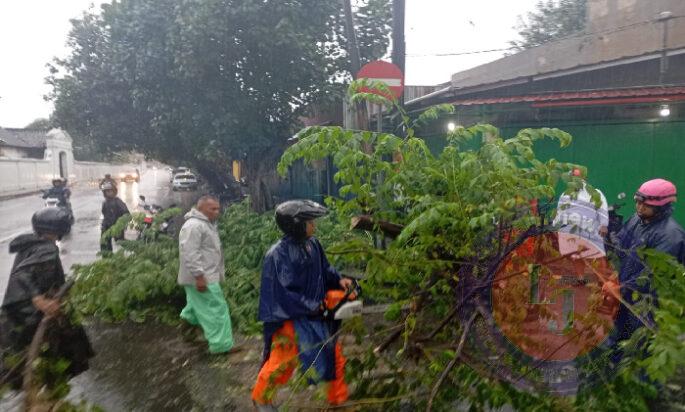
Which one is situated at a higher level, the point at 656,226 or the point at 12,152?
the point at 12,152

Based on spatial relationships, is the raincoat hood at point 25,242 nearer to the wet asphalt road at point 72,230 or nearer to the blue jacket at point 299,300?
the blue jacket at point 299,300

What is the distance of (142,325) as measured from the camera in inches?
256

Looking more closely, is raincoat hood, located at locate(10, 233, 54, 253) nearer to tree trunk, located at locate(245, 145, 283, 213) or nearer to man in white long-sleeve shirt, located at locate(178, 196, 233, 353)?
man in white long-sleeve shirt, located at locate(178, 196, 233, 353)

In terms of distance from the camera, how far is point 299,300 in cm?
350

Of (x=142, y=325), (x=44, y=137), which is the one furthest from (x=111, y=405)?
(x=44, y=137)

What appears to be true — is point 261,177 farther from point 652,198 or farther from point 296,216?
point 652,198

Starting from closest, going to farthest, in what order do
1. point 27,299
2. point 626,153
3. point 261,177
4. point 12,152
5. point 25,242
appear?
point 27,299 → point 25,242 → point 626,153 → point 261,177 → point 12,152

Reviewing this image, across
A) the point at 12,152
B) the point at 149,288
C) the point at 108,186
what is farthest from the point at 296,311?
the point at 12,152

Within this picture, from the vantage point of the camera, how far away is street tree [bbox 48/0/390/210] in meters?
11.6

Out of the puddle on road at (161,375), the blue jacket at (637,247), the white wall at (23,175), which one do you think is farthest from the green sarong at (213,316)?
the white wall at (23,175)

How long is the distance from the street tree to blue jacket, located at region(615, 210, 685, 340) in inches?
360

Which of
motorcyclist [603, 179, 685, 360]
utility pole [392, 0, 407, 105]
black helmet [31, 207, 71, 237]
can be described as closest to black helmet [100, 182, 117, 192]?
utility pole [392, 0, 407, 105]

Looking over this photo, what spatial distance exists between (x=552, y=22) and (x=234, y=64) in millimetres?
15800

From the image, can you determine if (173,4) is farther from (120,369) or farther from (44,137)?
(44,137)
